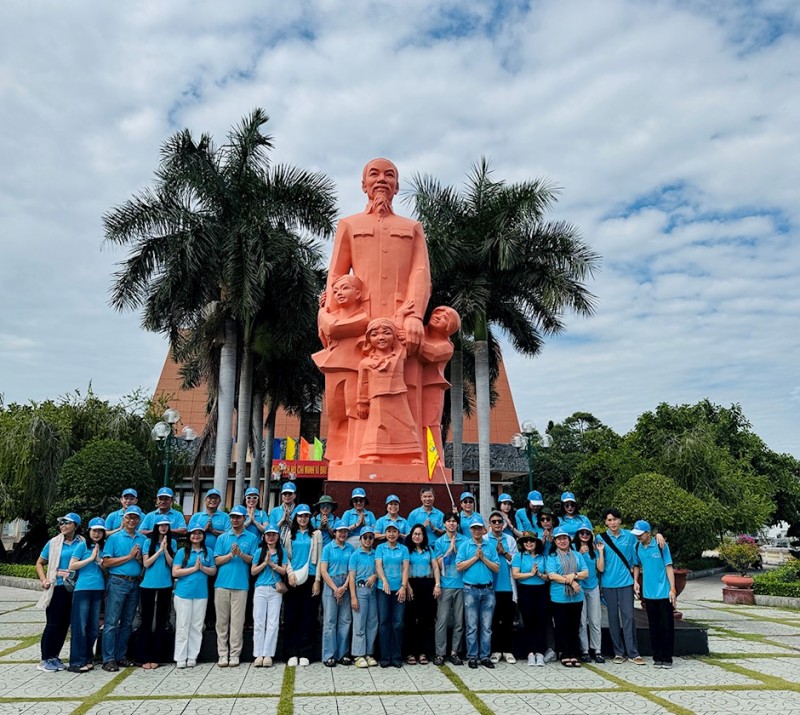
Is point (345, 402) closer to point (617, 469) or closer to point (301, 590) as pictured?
point (301, 590)

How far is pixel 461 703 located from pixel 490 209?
46.1ft

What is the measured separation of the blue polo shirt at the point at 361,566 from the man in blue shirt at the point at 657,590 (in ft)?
8.29

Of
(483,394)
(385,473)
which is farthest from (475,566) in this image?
(483,394)

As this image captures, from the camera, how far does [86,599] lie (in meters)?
5.84

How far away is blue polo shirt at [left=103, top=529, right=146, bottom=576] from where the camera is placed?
596 cm

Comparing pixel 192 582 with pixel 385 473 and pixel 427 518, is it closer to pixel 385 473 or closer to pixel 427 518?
pixel 427 518

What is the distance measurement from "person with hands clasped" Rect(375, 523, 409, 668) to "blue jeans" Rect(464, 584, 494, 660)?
23.3 inches

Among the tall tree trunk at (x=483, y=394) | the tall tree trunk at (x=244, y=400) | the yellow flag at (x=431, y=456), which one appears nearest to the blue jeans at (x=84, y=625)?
the yellow flag at (x=431, y=456)

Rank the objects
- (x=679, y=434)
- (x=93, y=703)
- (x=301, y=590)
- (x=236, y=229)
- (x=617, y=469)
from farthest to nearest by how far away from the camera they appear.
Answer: (x=679, y=434) < (x=617, y=469) < (x=236, y=229) < (x=301, y=590) < (x=93, y=703)

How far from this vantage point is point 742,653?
675 cm

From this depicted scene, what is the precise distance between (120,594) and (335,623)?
1.93 m

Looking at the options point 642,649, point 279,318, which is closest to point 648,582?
point 642,649

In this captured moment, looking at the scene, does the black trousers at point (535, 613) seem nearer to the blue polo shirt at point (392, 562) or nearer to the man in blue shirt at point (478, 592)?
the man in blue shirt at point (478, 592)

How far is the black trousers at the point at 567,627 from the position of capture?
241 inches
